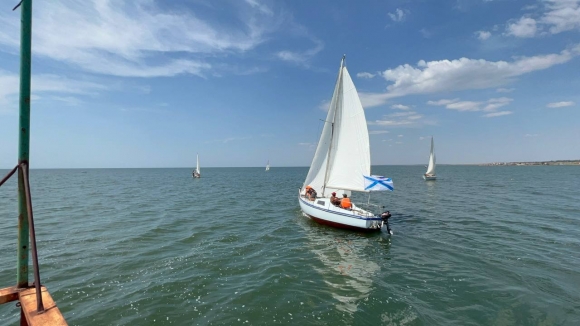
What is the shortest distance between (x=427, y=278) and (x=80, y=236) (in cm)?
2232

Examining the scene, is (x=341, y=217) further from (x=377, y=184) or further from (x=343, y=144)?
(x=343, y=144)

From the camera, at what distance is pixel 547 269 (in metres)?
14.1

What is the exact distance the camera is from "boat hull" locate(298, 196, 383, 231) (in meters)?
20.4

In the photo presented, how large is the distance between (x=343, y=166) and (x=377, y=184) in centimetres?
368

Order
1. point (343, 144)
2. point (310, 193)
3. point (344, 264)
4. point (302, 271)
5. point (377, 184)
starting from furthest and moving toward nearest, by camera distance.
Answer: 1. point (310, 193)
2. point (343, 144)
3. point (377, 184)
4. point (344, 264)
5. point (302, 271)

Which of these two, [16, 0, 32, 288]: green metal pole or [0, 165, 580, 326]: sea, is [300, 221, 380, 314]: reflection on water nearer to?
[0, 165, 580, 326]: sea

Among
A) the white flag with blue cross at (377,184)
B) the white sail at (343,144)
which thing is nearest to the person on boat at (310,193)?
the white sail at (343,144)

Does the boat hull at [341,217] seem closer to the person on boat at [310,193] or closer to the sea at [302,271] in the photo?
the sea at [302,271]

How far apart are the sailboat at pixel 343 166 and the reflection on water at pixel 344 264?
1.38 metres

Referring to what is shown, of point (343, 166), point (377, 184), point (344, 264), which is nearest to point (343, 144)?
point (343, 166)

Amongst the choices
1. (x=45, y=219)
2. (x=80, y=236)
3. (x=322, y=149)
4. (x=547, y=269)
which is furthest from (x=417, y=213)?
(x=45, y=219)

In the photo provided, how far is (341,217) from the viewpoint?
2128cm

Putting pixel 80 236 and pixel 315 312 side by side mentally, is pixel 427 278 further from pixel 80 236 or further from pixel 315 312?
pixel 80 236

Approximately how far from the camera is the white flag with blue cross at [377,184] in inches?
853
